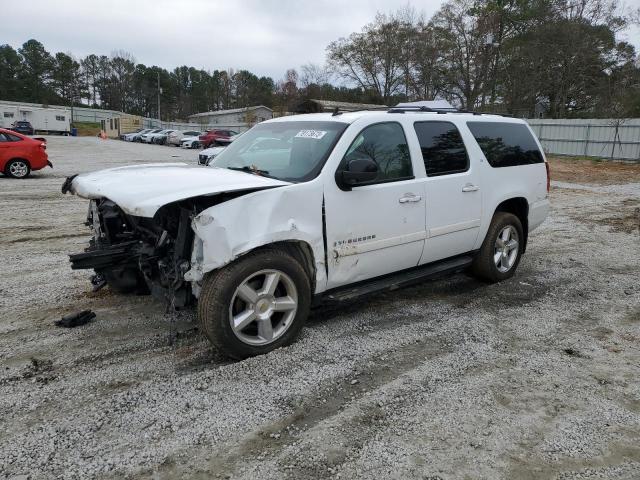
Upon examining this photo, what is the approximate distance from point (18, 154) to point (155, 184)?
14405 mm

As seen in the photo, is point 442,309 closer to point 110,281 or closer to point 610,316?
point 610,316

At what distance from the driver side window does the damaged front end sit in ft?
4.70

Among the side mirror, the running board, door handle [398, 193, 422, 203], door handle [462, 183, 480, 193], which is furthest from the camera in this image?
door handle [462, 183, 480, 193]

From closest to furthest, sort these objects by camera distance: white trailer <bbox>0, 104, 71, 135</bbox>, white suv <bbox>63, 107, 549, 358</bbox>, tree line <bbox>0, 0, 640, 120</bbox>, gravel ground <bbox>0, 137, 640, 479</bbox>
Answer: gravel ground <bbox>0, 137, 640, 479</bbox> → white suv <bbox>63, 107, 549, 358</bbox> → tree line <bbox>0, 0, 640, 120</bbox> → white trailer <bbox>0, 104, 71, 135</bbox>

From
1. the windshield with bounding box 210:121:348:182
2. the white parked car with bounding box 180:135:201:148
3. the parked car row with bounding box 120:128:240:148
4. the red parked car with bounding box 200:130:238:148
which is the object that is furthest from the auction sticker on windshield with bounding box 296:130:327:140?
the white parked car with bounding box 180:135:201:148

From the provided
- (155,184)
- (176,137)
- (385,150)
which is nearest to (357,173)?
(385,150)

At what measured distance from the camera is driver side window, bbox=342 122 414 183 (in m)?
4.11

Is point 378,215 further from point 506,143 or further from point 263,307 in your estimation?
point 506,143

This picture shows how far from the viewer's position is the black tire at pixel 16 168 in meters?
15.3

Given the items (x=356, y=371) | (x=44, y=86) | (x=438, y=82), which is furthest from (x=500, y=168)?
(x=44, y=86)

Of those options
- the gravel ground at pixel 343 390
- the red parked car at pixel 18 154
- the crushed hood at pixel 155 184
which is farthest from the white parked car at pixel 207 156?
the red parked car at pixel 18 154

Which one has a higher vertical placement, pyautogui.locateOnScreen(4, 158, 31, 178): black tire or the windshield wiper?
the windshield wiper

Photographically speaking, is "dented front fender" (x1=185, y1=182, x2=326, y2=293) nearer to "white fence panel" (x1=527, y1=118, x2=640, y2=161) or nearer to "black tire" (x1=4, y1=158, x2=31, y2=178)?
"black tire" (x1=4, y1=158, x2=31, y2=178)

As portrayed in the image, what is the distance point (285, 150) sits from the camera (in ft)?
14.1
